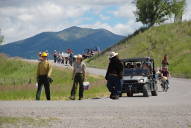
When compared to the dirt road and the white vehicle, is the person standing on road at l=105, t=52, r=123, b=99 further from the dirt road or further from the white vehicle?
the dirt road

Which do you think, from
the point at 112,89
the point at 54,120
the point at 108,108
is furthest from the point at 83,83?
the point at 54,120

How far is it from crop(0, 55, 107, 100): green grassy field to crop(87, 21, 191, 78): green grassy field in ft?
52.8

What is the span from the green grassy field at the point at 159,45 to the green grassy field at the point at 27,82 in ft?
52.8

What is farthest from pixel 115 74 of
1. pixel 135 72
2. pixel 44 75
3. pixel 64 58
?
pixel 64 58

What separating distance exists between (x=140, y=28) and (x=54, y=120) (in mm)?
86949

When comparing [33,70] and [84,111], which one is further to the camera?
[33,70]

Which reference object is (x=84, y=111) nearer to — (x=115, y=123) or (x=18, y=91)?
(x=115, y=123)

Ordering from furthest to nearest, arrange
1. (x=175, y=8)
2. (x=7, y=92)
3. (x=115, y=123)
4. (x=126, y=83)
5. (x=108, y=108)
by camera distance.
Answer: (x=175, y=8), (x=7, y=92), (x=126, y=83), (x=108, y=108), (x=115, y=123)

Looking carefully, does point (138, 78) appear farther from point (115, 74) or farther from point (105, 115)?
point (105, 115)

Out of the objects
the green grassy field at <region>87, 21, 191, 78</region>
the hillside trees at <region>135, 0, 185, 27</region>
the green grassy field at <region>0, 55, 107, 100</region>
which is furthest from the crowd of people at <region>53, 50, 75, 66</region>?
the hillside trees at <region>135, 0, 185, 27</region>

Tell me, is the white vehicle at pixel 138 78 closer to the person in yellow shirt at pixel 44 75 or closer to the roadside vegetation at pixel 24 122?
the person in yellow shirt at pixel 44 75

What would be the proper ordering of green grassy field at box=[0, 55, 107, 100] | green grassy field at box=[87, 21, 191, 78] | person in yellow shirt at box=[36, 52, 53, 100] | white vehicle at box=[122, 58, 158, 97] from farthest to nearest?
green grassy field at box=[87, 21, 191, 78], green grassy field at box=[0, 55, 107, 100], white vehicle at box=[122, 58, 158, 97], person in yellow shirt at box=[36, 52, 53, 100]

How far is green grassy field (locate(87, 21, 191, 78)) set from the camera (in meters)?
75.8

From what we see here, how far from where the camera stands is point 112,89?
89.3 feet
